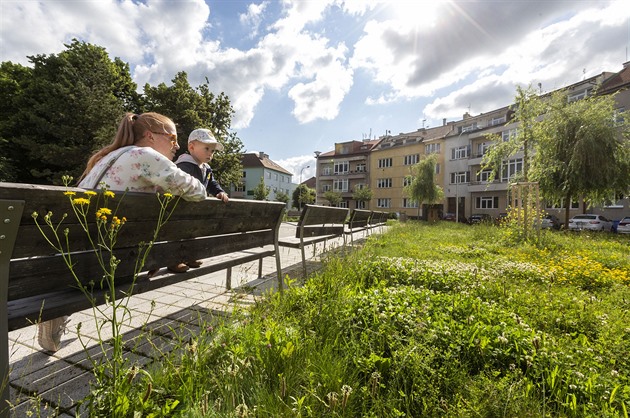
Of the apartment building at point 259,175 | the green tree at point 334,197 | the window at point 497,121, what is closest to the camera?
the window at point 497,121

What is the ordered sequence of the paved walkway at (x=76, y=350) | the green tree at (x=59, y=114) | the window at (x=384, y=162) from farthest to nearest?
the window at (x=384, y=162)
the green tree at (x=59, y=114)
the paved walkway at (x=76, y=350)

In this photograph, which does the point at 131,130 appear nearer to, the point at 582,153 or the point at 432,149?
the point at 582,153

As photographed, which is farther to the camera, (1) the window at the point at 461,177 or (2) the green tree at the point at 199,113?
(1) the window at the point at 461,177

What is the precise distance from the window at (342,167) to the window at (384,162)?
21.0ft

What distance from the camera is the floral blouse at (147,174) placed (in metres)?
2.09

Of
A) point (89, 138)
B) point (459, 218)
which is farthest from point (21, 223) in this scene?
point (459, 218)

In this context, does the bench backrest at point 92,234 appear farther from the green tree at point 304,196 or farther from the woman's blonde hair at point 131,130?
the green tree at point 304,196

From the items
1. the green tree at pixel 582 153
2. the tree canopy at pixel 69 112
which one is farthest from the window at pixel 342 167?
the green tree at pixel 582 153

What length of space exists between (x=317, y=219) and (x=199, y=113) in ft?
77.0

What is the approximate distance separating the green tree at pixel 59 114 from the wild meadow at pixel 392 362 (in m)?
23.8

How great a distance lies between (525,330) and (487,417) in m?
0.97

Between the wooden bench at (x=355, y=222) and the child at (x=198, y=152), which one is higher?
the child at (x=198, y=152)

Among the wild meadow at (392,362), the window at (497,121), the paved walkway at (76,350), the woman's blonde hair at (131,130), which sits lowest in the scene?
the paved walkway at (76,350)

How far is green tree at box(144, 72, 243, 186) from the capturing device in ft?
74.6
